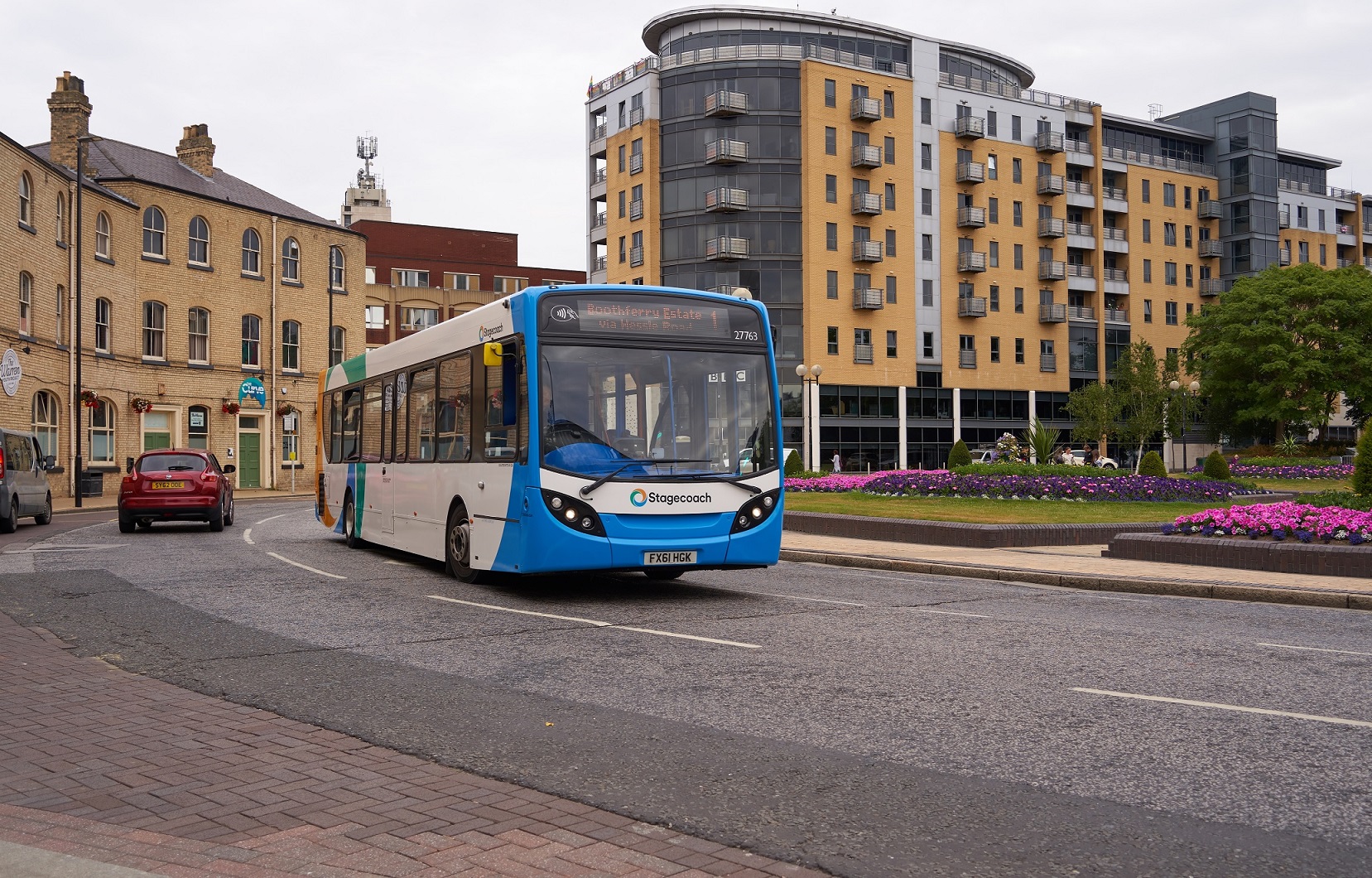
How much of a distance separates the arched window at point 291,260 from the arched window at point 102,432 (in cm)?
1121

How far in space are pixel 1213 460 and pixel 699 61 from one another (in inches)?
1661

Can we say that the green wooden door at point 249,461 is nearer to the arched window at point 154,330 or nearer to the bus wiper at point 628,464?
the arched window at point 154,330

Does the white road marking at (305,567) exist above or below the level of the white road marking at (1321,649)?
above

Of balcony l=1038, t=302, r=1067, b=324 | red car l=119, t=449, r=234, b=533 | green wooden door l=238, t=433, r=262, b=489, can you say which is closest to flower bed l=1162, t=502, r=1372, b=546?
red car l=119, t=449, r=234, b=533

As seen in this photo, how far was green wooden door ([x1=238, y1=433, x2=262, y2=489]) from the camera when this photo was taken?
2018 inches

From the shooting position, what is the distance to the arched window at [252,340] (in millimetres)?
51188

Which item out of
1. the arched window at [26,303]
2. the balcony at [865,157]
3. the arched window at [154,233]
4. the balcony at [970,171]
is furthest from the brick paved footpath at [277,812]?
the balcony at [970,171]

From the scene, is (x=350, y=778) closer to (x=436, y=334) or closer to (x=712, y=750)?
(x=712, y=750)

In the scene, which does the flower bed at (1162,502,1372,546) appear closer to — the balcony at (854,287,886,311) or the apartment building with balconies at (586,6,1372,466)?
the apartment building with balconies at (586,6,1372,466)

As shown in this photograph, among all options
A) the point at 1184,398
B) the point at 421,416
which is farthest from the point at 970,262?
the point at 421,416

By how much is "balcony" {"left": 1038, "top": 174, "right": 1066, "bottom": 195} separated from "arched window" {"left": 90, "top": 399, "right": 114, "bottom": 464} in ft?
184

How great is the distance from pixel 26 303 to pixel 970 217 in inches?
2071

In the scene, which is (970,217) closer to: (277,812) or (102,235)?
(102,235)

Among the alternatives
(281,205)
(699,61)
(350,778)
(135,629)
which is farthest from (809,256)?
(350,778)
